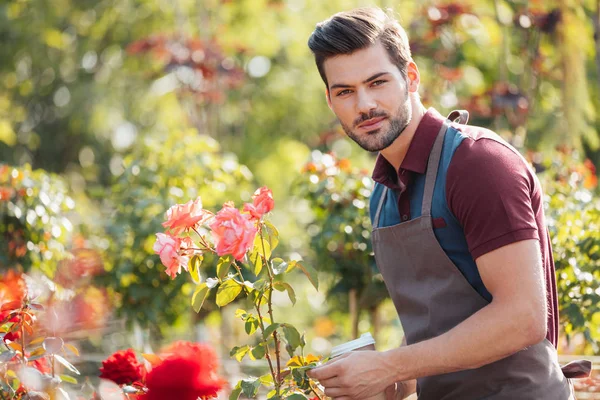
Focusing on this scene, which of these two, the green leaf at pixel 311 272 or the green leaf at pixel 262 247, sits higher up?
the green leaf at pixel 262 247

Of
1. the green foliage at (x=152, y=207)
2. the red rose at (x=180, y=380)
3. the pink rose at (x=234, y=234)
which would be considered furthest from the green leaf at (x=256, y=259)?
the green foliage at (x=152, y=207)

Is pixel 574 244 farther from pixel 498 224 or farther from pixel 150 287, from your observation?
pixel 150 287

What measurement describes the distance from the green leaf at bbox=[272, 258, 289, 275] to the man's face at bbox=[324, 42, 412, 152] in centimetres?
31

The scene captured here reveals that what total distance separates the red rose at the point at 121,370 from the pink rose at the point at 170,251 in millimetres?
435

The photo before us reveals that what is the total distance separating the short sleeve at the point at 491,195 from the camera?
4.69 ft

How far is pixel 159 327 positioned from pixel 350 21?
9.15 ft

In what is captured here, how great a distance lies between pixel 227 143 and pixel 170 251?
708 centimetres

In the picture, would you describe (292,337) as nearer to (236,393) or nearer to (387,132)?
(236,393)

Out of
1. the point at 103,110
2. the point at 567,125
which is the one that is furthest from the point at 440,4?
the point at 103,110

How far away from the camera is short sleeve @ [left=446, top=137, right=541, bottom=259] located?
4.69 ft

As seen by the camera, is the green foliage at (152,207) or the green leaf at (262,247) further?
the green foliage at (152,207)

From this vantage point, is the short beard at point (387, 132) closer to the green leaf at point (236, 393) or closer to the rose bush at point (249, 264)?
the rose bush at point (249, 264)

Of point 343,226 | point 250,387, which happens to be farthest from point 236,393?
point 343,226

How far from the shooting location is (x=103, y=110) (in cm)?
849
